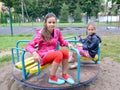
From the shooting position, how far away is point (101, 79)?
4.13 metres

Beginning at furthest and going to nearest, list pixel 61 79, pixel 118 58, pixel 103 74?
pixel 118 58, pixel 103 74, pixel 61 79

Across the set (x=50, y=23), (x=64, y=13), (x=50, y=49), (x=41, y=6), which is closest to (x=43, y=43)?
(x=50, y=49)

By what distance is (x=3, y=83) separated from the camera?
160 inches

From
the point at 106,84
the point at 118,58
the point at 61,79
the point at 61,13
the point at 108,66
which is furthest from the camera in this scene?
the point at 61,13

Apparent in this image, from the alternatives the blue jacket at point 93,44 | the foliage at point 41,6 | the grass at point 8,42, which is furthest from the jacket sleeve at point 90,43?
the foliage at point 41,6

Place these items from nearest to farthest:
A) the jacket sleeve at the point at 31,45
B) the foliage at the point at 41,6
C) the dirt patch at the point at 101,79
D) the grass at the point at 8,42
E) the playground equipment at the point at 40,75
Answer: the jacket sleeve at the point at 31,45, the playground equipment at the point at 40,75, the dirt patch at the point at 101,79, the grass at the point at 8,42, the foliage at the point at 41,6

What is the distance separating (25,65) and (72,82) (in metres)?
0.84

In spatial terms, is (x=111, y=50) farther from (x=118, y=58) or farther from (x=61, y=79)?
(x=61, y=79)

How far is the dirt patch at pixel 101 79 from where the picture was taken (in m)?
3.85

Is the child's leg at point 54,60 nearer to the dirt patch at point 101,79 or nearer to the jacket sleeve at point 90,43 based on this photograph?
the dirt patch at point 101,79

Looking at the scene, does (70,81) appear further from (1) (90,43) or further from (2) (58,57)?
(1) (90,43)

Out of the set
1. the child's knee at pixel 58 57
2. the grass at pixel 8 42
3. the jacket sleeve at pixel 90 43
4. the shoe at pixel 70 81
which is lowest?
the shoe at pixel 70 81

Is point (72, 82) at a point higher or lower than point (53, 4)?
lower

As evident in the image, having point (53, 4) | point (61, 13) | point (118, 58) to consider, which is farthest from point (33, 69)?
point (53, 4)
